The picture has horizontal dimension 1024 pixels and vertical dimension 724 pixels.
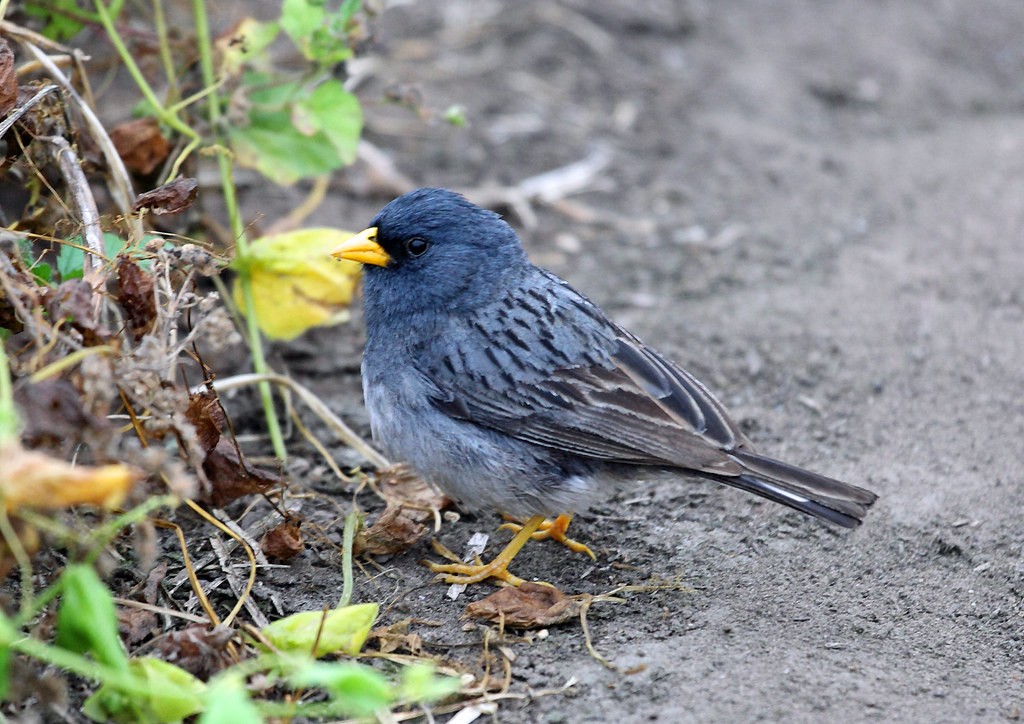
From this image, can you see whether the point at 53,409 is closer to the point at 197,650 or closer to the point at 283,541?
the point at 197,650

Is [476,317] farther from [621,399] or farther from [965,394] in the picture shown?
[965,394]

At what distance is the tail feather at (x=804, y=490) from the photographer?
3926mm

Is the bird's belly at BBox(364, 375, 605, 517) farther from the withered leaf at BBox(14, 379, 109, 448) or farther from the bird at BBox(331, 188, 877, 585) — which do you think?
the withered leaf at BBox(14, 379, 109, 448)

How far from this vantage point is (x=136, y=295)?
3564mm

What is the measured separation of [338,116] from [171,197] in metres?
1.45

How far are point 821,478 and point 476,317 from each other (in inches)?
57.1

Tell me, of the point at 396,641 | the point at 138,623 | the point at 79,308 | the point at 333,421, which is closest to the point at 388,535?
the point at 396,641

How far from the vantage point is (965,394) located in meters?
5.38

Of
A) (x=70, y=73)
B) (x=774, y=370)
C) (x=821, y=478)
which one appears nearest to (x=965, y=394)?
(x=774, y=370)

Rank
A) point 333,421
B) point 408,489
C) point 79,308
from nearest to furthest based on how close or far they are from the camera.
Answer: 1. point 79,308
2. point 408,489
3. point 333,421

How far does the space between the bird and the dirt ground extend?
1.17ft

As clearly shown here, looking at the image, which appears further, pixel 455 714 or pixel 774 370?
pixel 774 370

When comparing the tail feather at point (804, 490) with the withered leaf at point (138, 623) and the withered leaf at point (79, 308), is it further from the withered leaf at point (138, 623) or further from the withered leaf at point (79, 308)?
the withered leaf at point (79, 308)

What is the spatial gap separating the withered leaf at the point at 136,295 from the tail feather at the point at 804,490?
201cm
